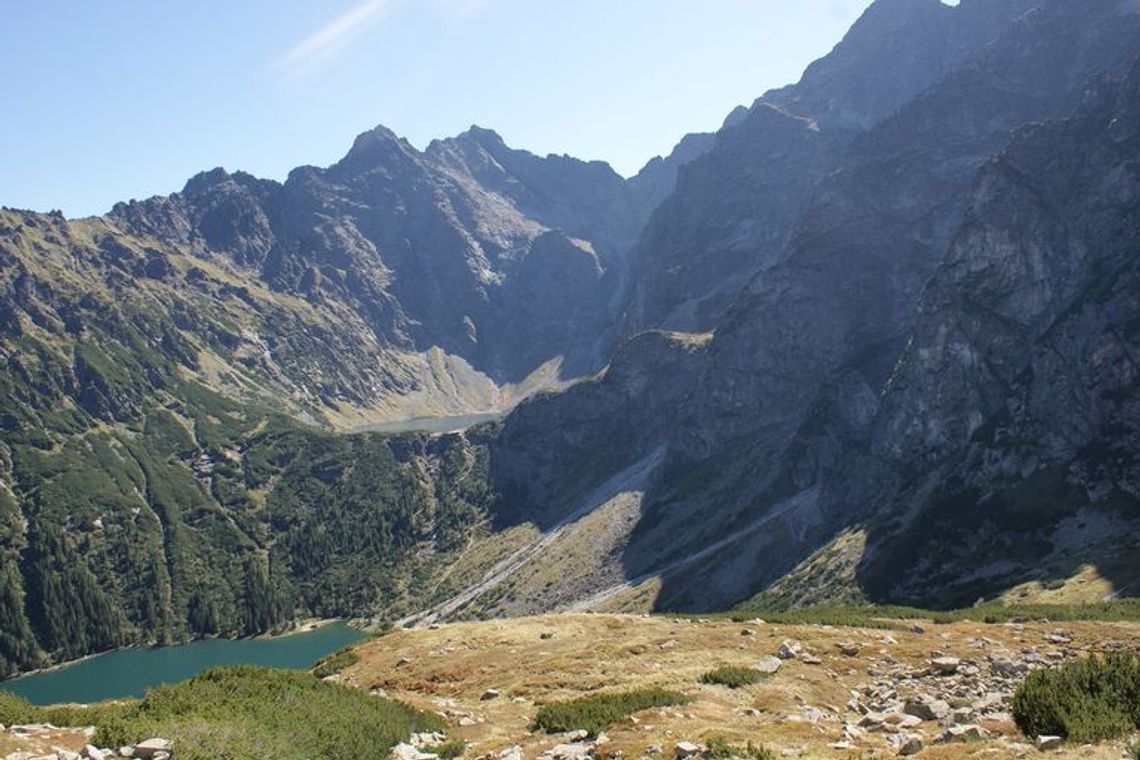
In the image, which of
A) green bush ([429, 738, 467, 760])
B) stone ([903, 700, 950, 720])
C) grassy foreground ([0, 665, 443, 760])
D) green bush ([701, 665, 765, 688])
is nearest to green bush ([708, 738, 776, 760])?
stone ([903, 700, 950, 720])

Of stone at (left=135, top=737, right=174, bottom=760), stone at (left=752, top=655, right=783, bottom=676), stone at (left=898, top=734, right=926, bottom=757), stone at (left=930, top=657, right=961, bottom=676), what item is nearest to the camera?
stone at (left=135, top=737, right=174, bottom=760)

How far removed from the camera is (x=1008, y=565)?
13162cm

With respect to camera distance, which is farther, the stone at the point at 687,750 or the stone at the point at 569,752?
the stone at the point at 569,752

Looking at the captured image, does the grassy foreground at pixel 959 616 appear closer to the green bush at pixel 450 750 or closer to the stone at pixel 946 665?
the stone at pixel 946 665

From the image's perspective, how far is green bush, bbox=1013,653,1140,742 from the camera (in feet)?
68.9

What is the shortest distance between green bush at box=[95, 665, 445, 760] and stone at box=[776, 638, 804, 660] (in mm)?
21569

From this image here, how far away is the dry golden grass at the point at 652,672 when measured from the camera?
1121 inches

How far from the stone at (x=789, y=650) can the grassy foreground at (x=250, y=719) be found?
21.6 meters

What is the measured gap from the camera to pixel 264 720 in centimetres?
2888

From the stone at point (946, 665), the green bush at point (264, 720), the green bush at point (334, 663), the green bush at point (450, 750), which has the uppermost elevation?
the green bush at point (264, 720)

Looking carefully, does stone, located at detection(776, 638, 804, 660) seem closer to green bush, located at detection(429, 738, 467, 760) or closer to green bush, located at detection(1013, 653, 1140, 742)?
green bush, located at detection(429, 738, 467, 760)

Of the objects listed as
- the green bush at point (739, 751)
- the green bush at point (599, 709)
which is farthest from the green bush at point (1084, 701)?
the green bush at point (599, 709)

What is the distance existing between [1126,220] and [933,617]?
13683 centimetres

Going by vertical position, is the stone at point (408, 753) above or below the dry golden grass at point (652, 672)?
above
